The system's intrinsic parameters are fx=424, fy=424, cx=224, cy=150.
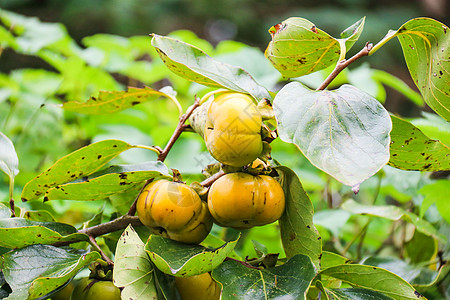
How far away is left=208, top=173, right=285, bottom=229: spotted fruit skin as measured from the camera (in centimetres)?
38

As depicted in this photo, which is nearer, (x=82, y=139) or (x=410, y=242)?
(x=410, y=242)

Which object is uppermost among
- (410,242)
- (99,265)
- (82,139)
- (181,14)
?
(99,265)

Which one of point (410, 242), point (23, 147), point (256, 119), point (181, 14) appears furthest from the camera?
point (181, 14)

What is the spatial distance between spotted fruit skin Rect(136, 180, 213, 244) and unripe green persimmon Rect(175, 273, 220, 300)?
36 millimetres

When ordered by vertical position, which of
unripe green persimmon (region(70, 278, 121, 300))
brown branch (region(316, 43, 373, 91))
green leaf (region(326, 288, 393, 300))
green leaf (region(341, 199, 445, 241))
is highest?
brown branch (region(316, 43, 373, 91))

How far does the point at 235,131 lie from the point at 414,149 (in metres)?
0.18

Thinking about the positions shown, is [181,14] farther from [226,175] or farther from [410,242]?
[226,175]

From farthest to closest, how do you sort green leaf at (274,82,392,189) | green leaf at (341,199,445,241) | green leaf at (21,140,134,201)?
green leaf at (341,199,445,241), green leaf at (21,140,134,201), green leaf at (274,82,392,189)

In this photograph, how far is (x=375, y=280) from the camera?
1.33 feet

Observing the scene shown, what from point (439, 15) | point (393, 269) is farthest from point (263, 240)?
point (439, 15)

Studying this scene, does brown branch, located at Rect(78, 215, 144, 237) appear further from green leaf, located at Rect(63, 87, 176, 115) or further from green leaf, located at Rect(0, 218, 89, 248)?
green leaf, located at Rect(63, 87, 176, 115)

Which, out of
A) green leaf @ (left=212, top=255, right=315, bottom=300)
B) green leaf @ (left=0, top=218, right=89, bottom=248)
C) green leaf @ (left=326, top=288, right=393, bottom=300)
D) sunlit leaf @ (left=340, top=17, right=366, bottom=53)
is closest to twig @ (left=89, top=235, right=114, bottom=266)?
green leaf @ (left=0, top=218, right=89, bottom=248)

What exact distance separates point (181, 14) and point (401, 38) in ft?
10.8

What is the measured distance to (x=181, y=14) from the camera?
3.53 metres
